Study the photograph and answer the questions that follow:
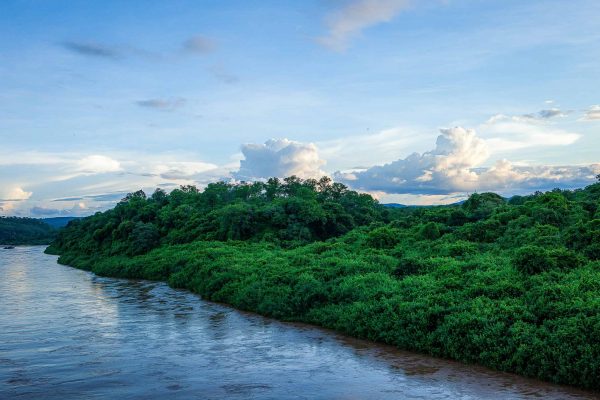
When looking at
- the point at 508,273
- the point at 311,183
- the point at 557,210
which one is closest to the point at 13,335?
the point at 508,273

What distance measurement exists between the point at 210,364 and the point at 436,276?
420 inches

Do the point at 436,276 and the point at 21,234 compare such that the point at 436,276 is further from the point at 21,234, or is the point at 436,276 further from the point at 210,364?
the point at 21,234

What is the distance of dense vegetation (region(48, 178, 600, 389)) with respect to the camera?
14977 mm

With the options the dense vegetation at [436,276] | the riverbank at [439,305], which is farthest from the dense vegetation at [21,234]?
the riverbank at [439,305]

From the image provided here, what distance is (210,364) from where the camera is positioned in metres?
16.3

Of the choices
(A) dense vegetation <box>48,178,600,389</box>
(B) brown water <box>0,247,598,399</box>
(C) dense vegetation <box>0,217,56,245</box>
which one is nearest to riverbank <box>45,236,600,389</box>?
(A) dense vegetation <box>48,178,600,389</box>

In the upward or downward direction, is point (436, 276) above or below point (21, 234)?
above

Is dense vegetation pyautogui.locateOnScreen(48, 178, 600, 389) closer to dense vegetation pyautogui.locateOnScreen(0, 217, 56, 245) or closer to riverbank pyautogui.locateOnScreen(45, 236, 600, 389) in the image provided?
riverbank pyautogui.locateOnScreen(45, 236, 600, 389)

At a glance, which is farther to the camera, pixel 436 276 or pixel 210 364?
pixel 436 276

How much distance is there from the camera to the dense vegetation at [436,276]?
14977 millimetres

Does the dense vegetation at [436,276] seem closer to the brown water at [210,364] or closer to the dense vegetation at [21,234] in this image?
the brown water at [210,364]

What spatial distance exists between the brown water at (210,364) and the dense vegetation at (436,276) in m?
0.79

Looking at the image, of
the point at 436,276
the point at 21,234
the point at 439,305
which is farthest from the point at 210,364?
the point at 21,234

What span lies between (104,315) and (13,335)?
5316 millimetres
